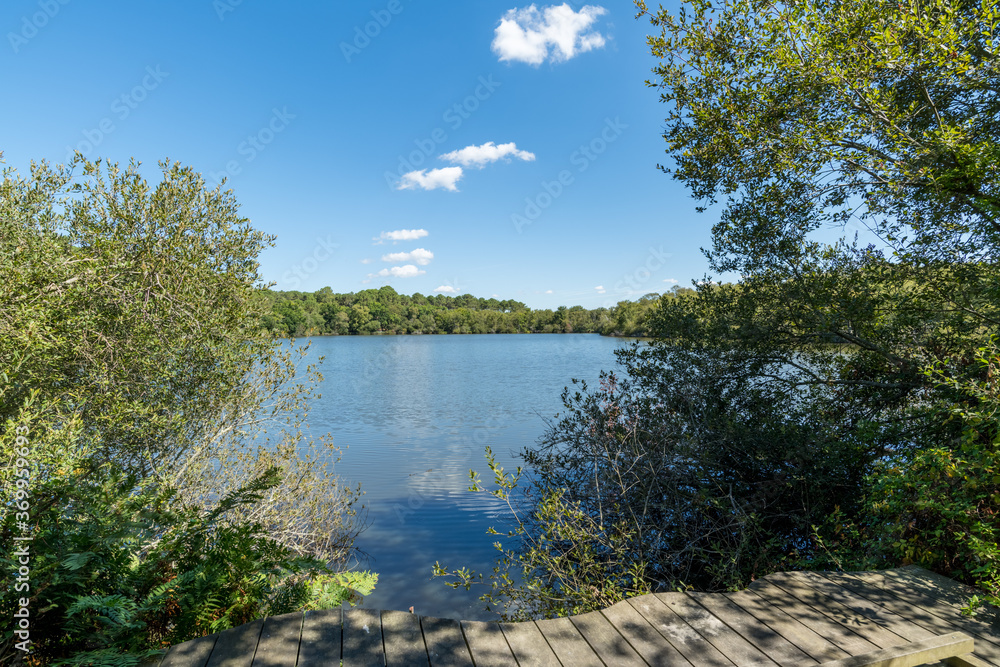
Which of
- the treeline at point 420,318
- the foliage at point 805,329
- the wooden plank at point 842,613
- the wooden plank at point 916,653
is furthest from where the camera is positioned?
the treeline at point 420,318

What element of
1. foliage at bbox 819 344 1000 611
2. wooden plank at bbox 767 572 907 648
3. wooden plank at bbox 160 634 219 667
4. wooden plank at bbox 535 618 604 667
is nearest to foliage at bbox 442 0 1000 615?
foliage at bbox 819 344 1000 611

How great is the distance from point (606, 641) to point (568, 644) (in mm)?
239

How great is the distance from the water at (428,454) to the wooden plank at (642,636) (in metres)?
4.94

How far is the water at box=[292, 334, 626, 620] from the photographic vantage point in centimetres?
921

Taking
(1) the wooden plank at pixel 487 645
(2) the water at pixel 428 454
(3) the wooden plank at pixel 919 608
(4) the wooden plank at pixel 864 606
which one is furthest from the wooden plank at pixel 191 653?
(2) the water at pixel 428 454

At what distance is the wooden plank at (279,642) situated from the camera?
2652 mm

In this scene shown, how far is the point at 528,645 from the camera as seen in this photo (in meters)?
2.91

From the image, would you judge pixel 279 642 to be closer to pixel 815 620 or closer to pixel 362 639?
pixel 362 639

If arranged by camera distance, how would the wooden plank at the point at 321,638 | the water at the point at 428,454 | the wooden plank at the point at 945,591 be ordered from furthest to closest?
the water at the point at 428,454 < the wooden plank at the point at 945,591 < the wooden plank at the point at 321,638

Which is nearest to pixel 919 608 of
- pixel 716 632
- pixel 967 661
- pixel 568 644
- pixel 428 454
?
pixel 967 661

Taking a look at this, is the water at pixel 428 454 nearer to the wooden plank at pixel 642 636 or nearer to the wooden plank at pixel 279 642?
the wooden plank at pixel 642 636

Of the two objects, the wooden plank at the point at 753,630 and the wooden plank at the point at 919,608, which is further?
the wooden plank at the point at 919,608

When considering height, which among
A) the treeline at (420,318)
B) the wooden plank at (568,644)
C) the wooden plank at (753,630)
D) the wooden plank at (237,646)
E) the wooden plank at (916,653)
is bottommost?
the wooden plank at (568,644)

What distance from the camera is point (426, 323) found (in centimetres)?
10625
